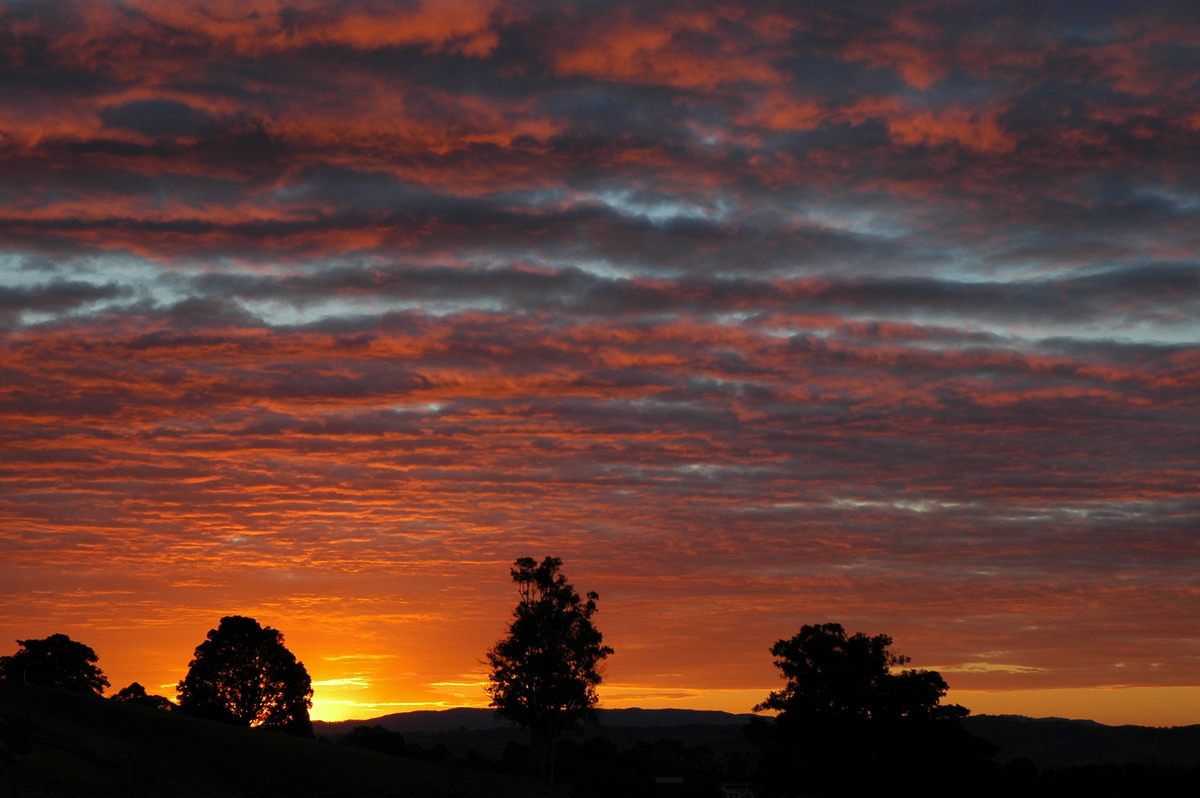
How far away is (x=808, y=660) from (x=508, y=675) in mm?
50621

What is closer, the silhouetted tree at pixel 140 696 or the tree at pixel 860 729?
the tree at pixel 860 729

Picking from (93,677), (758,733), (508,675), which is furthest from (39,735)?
(93,677)

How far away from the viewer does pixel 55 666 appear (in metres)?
143

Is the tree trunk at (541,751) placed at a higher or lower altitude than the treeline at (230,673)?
lower

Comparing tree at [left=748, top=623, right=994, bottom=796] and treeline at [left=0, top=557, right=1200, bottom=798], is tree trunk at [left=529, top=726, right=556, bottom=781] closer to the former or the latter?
treeline at [left=0, top=557, right=1200, bottom=798]

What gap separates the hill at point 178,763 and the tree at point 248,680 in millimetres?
31320

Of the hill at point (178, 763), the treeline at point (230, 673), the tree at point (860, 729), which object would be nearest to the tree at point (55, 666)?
the treeline at point (230, 673)

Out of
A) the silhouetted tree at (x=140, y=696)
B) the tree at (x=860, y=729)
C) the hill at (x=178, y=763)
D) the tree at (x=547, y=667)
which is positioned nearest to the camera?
the hill at (x=178, y=763)

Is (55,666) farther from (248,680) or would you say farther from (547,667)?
(547,667)

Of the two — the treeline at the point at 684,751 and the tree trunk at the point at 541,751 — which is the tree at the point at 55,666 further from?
the tree trunk at the point at 541,751

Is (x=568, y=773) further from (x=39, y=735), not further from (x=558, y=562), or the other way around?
(x=39, y=735)

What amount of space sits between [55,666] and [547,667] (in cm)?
6735

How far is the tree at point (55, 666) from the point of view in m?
142

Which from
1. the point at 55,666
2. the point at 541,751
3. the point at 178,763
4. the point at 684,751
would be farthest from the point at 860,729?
the point at 55,666
